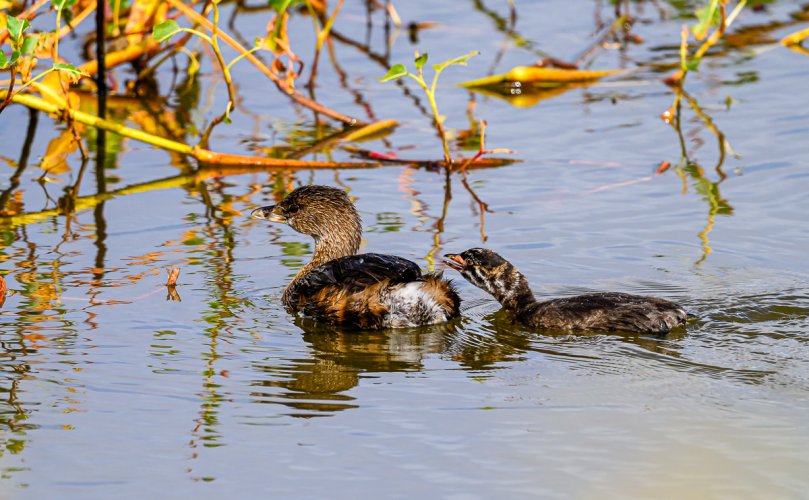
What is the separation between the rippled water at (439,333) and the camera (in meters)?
5.20

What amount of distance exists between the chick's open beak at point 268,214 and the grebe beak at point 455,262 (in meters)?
1.16

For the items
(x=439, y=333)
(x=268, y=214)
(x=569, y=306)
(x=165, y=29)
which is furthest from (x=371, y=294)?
(x=165, y=29)

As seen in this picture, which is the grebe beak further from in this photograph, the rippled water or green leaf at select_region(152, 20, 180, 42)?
green leaf at select_region(152, 20, 180, 42)

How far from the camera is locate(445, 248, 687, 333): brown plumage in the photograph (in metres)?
6.86

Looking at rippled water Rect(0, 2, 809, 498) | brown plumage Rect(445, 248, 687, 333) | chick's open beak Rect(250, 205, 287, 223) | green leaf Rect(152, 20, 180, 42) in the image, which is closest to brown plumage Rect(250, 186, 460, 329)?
rippled water Rect(0, 2, 809, 498)

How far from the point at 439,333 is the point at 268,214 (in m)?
1.71

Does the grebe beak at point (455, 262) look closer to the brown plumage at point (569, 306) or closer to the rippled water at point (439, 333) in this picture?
the brown plumage at point (569, 306)

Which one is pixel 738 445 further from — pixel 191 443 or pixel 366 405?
pixel 191 443

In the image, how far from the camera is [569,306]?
23.1 ft

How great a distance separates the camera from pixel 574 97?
38.7ft

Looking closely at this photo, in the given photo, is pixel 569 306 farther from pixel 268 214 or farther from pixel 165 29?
pixel 165 29

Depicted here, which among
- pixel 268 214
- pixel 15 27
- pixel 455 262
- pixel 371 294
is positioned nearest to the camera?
pixel 371 294

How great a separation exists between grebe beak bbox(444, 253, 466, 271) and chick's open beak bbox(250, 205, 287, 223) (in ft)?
3.81

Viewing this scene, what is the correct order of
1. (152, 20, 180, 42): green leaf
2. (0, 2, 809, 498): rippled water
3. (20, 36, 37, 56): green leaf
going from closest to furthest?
1. (0, 2, 809, 498): rippled water
2. (20, 36, 37, 56): green leaf
3. (152, 20, 180, 42): green leaf
